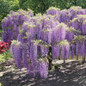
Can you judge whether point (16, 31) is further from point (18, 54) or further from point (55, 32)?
point (55, 32)

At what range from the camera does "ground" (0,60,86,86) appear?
26.2 feet

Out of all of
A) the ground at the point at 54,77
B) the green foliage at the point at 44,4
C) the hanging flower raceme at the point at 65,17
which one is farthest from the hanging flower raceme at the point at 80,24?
the green foliage at the point at 44,4

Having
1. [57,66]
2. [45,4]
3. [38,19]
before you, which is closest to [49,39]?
[38,19]

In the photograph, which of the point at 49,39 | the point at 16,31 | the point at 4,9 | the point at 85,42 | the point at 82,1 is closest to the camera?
the point at 49,39

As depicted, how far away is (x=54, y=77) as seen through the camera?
28.8ft

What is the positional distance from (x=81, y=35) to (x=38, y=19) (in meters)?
2.30

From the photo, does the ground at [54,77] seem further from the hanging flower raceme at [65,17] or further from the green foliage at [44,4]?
the green foliage at [44,4]

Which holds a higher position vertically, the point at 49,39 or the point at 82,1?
the point at 82,1

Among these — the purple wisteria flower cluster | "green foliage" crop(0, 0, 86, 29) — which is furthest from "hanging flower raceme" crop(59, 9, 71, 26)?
"green foliage" crop(0, 0, 86, 29)

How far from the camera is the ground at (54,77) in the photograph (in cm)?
800

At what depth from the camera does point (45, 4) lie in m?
23.6

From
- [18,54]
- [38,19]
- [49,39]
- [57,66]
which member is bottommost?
[57,66]

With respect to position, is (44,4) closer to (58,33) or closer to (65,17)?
(65,17)

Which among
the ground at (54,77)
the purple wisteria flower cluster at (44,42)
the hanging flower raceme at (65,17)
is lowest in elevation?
the ground at (54,77)
